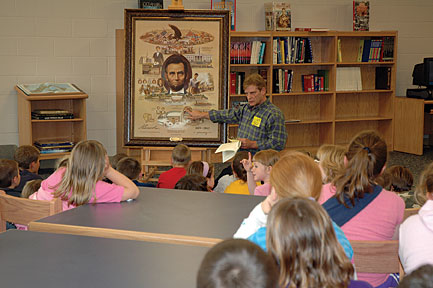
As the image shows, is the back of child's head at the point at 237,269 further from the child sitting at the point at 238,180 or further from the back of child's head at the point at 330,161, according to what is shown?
the child sitting at the point at 238,180

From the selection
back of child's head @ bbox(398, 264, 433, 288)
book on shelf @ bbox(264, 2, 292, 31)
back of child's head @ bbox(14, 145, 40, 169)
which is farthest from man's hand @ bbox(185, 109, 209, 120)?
back of child's head @ bbox(398, 264, 433, 288)

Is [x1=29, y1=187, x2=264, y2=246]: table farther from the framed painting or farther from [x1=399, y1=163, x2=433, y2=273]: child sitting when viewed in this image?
the framed painting

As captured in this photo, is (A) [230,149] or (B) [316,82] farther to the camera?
(B) [316,82]

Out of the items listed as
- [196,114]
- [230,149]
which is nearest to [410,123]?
[196,114]

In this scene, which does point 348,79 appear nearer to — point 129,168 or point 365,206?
point 129,168

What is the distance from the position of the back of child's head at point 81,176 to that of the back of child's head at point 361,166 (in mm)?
1116

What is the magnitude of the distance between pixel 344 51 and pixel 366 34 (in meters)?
0.44

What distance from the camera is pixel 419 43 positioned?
327 inches

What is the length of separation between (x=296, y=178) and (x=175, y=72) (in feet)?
11.6

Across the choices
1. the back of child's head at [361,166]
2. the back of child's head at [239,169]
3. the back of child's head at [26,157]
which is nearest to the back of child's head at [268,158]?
the back of child's head at [239,169]

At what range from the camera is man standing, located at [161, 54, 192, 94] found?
5336 millimetres

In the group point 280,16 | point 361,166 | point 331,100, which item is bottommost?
point 361,166

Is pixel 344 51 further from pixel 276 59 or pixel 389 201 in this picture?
pixel 389 201

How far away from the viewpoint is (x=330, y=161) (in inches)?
125
